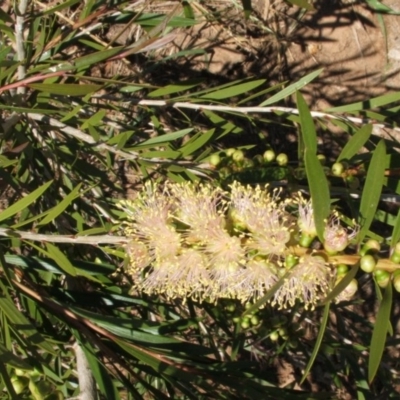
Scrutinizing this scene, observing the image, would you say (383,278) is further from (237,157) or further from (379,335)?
(237,157)

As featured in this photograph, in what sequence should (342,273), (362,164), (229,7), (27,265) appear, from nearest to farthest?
(342,273)
(362,164)
(27,265)
(229,7)

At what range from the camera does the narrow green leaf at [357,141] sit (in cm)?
128

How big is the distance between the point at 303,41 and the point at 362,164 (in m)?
1.94

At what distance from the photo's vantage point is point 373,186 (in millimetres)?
1151

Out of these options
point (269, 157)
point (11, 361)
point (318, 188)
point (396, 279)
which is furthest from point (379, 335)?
point (11, 361)

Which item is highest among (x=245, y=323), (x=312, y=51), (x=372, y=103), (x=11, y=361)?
(x=312, y=51)

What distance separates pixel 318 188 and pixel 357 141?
32 cm

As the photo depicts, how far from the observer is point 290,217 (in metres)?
1.35

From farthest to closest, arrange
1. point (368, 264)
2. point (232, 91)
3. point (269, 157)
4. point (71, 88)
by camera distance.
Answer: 1. point (232, 91)
2. point (269, 157)
3. point (71, 88)
4. point (368, 264)

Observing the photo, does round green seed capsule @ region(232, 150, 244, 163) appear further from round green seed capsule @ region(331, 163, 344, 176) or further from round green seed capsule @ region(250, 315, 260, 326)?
round green seed capsule @ region(250, 315, 260, 326)

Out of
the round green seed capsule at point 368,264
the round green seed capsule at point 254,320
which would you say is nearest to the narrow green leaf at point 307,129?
the round green seed capsule at point 368,264

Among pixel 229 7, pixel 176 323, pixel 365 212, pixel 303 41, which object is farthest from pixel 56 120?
pixel 303 41

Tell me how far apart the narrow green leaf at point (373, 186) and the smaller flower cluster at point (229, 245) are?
0.17 feet

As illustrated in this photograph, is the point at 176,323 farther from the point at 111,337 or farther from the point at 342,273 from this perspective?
the point at 342,273
